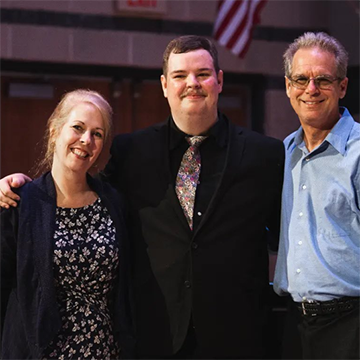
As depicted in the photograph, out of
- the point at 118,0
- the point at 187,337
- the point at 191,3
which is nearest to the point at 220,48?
the point at 191,3

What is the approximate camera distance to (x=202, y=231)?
8.42 feet

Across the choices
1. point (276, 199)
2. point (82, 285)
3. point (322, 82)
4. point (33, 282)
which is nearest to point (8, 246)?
point (33, 282)

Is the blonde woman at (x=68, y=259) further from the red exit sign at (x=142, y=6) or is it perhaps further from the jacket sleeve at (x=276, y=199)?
the red exit sign at (x=142, y=6)

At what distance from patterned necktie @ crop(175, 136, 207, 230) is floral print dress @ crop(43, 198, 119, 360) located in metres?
0.32

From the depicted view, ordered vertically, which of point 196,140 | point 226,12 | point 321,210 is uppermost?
point 226,12

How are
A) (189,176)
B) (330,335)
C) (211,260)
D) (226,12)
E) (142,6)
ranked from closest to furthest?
(330,335) < (211,260) < (189,176) < (226,12) < (142,6)

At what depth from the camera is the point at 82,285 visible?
95.0 inches

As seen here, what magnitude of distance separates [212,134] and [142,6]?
310cm

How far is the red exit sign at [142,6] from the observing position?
216 inches

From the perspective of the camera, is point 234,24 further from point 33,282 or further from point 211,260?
point 33,282

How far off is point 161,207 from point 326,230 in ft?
2.09

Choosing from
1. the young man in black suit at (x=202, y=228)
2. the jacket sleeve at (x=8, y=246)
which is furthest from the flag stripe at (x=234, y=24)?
the jacket sleeve at (x=8, y=246)

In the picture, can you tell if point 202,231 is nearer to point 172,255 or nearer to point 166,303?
point 172,255

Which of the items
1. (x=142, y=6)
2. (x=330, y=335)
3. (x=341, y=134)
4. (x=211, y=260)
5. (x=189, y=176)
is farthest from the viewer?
(x=142, y=6)
